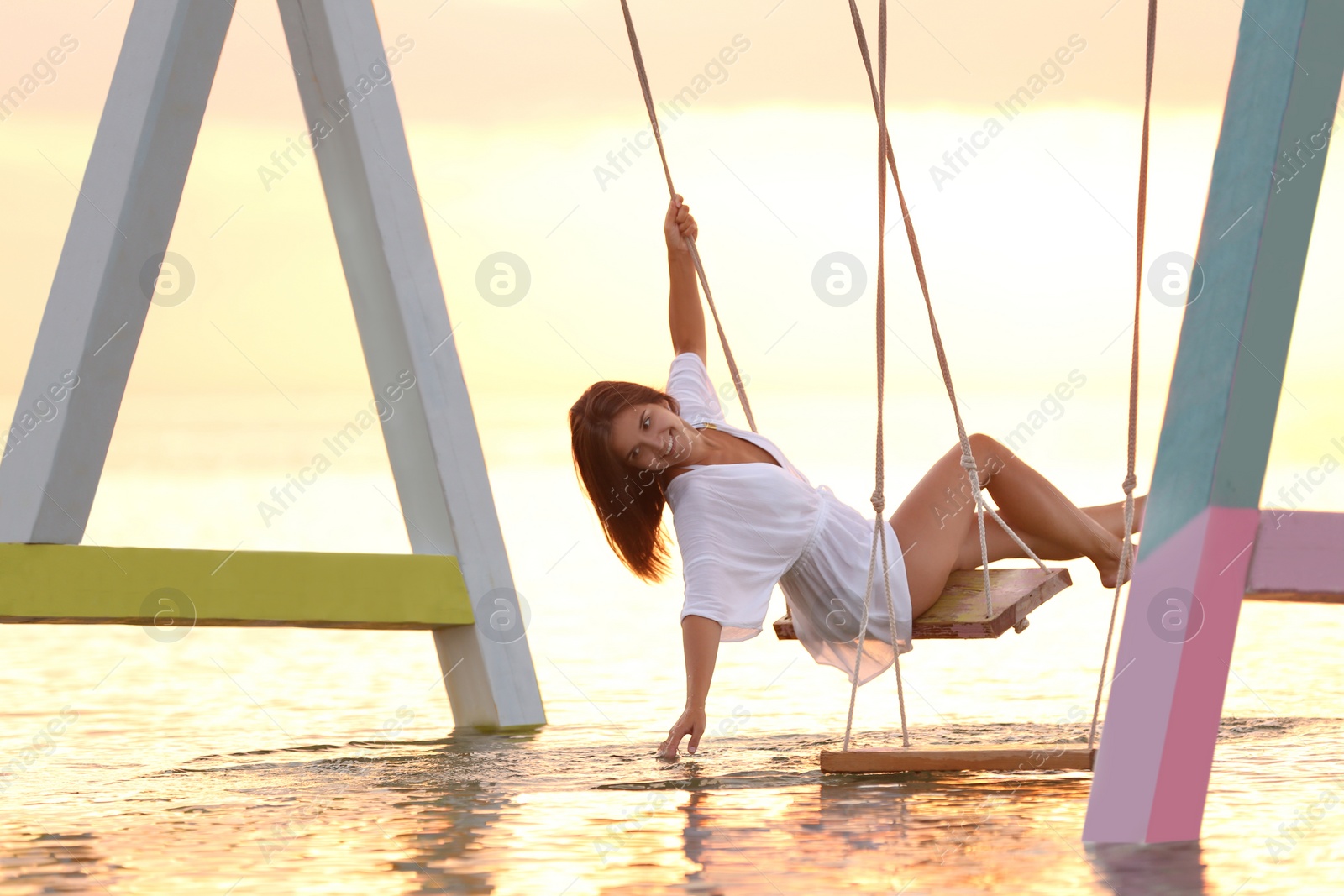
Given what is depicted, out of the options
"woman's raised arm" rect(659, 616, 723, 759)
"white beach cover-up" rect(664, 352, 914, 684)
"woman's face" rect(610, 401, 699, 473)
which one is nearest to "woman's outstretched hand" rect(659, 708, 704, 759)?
"woman's raised arm" rect(659, 616, 723, 759)

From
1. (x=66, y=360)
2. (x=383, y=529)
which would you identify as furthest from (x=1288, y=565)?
(x=383, y=529)

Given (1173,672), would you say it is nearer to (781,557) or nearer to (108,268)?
(781,557)

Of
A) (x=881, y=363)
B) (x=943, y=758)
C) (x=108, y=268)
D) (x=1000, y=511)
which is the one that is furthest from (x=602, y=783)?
(x=108, y=268)

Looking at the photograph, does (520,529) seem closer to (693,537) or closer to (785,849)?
(693,537)

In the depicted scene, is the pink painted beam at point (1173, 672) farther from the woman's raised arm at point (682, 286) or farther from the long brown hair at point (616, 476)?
the woman's raised arm at point (682, 286)

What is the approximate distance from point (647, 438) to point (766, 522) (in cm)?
27

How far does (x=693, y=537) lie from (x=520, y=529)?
9188 millimetres

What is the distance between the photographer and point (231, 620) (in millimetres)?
3166

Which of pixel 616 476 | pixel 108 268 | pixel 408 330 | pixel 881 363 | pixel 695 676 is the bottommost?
pixel 695 676

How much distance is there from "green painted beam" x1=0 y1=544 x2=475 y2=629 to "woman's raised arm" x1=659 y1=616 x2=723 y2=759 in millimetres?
825

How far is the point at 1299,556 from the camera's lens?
1.79m

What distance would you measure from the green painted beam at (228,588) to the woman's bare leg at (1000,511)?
1035 mm

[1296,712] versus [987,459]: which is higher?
[987,459]

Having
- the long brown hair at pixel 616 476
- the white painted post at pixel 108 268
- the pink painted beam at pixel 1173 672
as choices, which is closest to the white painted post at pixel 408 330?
the white painted post at pixel 108 268
